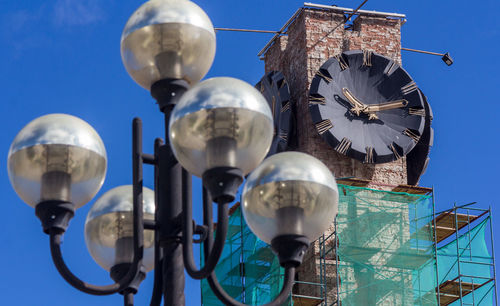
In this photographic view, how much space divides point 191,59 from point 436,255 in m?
18.1

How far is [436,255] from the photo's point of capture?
2428 centimetres

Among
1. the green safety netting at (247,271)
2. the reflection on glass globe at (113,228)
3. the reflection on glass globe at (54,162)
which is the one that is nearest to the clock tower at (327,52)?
the green safety netting at (247,271)

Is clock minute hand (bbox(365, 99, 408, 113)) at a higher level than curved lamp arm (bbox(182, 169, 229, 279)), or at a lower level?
higher

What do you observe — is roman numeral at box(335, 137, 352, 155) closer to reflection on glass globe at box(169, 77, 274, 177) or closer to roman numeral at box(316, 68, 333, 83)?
roman numeral at box(316, 68, 333, 83)

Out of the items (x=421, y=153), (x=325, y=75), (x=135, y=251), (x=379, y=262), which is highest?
(x=325, y=75)

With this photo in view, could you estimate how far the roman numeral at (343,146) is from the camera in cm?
2464

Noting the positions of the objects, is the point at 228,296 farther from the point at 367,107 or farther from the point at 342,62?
the point at 342,62

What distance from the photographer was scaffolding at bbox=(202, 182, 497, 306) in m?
23.6

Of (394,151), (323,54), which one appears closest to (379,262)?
(394,151)

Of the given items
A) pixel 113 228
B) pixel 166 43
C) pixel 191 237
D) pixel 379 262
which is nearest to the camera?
pixel 191 237

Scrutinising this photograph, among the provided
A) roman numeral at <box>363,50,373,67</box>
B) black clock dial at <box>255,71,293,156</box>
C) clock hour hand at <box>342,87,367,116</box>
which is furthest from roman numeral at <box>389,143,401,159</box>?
black clock dial at <box>255,71,293,156</box>

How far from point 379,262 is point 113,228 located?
1721 centimetres

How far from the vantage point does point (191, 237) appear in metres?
6.21

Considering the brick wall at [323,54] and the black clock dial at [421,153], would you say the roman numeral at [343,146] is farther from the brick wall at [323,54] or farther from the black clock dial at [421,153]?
the black clock dial at [421,153]
